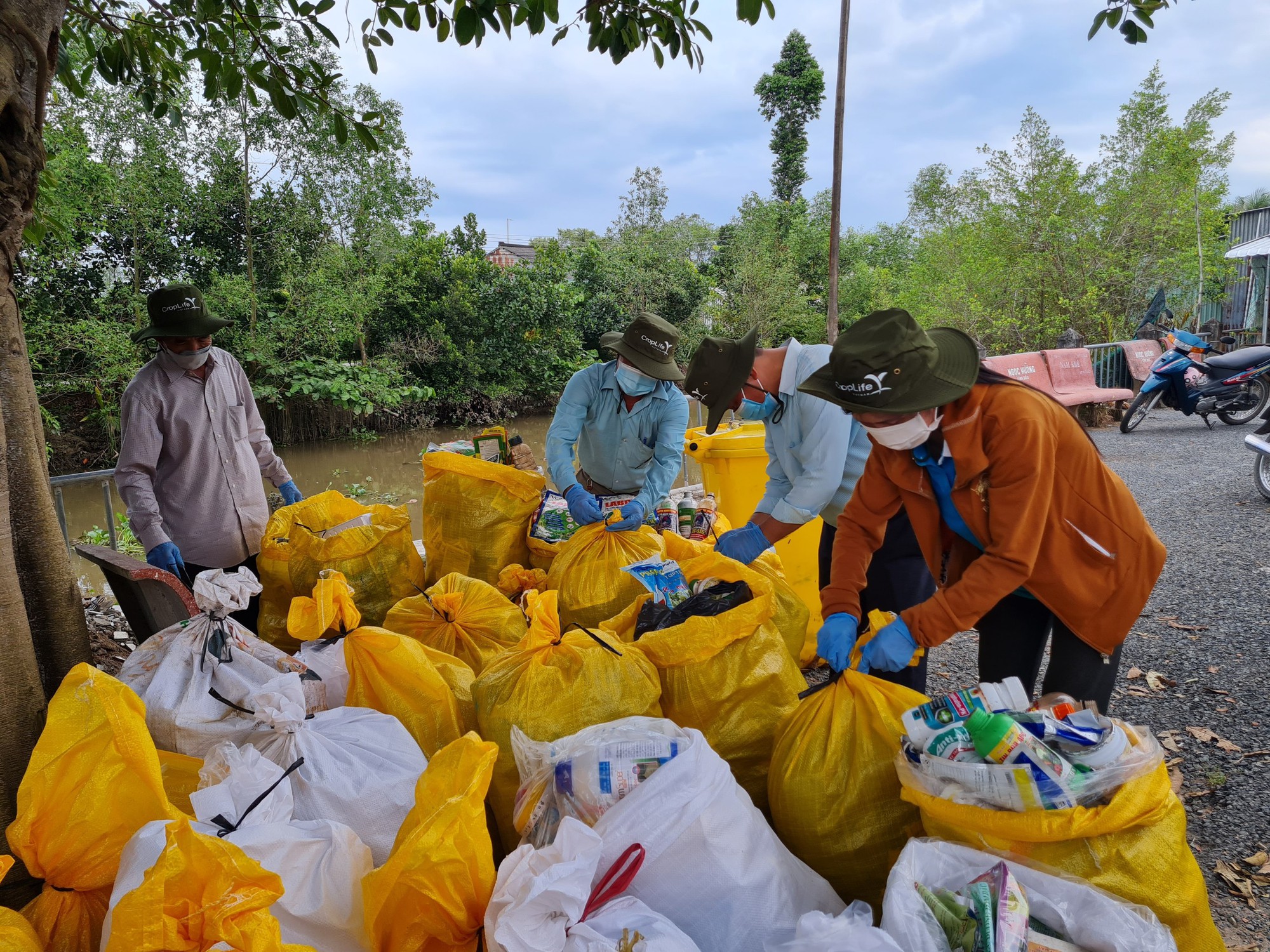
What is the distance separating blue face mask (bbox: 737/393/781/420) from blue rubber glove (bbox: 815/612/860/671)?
82 centimetres

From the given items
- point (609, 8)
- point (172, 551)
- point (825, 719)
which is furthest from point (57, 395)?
point (825, 719)

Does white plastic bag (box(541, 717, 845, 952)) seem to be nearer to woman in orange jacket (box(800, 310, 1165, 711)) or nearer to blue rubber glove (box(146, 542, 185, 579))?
woman in orange jacket (box(800, 310, 1165, 711))

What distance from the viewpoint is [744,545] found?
2.39 m

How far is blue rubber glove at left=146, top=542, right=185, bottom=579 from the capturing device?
8.61 ft

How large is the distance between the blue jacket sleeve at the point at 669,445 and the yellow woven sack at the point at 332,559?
99 cm

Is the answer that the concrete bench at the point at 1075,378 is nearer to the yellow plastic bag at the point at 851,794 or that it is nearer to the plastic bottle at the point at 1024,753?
the yellow plastic bag at the point at 851,794

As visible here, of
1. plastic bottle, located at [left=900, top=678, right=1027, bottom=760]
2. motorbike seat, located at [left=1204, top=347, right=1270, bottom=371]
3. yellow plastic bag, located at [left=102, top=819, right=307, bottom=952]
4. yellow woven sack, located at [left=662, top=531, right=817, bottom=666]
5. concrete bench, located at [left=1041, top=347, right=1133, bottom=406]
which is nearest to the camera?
yellow plastic bag, located at [left=102, top=819, right=307, bottom=952]

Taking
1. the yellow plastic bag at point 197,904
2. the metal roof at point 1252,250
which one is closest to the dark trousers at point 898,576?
the yellow plastic bag at point 197,904

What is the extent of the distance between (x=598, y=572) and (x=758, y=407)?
31.2 inches

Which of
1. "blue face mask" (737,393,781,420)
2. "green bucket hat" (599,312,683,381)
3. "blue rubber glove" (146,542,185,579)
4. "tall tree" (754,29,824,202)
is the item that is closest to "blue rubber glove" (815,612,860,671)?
"blue face mask" (737,393,781,420)

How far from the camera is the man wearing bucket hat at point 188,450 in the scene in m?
2.66

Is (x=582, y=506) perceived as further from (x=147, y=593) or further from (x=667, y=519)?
(x=147, y=593)

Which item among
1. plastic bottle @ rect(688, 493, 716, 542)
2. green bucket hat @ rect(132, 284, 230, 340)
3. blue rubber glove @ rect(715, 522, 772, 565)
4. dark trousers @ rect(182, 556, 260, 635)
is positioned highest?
green bucket hat @ rect(132, 284, 230, 340)

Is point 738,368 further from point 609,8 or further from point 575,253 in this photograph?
point 575,253
